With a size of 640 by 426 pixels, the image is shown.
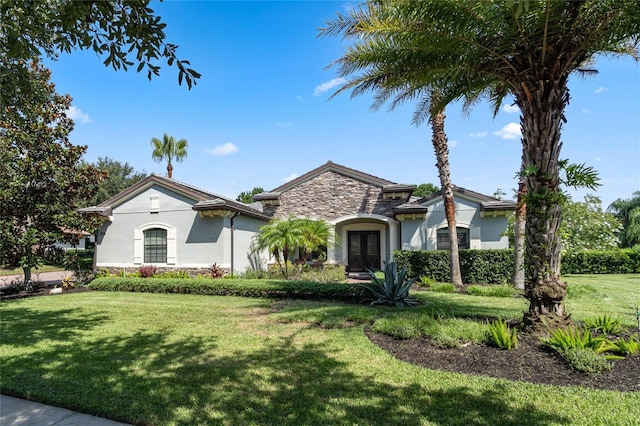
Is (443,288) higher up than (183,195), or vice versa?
(183,195)

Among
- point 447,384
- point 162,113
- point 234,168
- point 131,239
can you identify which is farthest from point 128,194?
point 447,384

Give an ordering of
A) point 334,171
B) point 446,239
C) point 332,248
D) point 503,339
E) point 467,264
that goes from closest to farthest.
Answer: point 503,339, point 467,264, point 446,239, point 332,248, point 334,171

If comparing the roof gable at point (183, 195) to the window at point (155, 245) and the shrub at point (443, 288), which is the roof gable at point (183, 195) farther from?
the shrub at point (443, 288)

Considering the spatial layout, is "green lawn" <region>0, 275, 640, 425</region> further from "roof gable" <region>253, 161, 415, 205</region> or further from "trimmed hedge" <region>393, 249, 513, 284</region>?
"roof gable" <region>253, 161, 415, 205</region>

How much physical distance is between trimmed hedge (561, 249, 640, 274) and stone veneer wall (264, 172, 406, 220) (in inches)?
465

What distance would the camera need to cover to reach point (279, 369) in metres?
4.78

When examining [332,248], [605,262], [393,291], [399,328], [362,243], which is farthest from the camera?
[362,243]

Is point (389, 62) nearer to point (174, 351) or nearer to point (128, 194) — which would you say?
point (174, 351)

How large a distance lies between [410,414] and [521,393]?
1413 mm

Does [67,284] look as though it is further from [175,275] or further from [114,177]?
[114,177]

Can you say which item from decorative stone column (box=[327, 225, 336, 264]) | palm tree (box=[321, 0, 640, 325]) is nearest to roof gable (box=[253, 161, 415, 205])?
decorative stone column (box=[327, 225, 336, 264])

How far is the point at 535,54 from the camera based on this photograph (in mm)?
5766

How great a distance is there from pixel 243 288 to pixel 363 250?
1054 centimetres

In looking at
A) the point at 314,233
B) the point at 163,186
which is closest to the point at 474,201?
the point at 314,233
